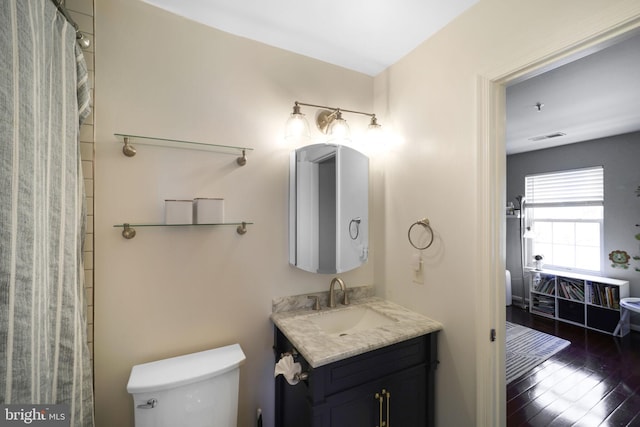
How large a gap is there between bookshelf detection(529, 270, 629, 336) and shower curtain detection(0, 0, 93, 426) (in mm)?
5004

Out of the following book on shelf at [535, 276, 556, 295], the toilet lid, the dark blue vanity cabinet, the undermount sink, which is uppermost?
the undermount sink

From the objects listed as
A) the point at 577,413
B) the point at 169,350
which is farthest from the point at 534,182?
the point at 169,350

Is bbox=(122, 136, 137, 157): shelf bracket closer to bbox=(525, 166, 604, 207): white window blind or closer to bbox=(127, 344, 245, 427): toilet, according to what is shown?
bbox=(127, 344, 245, 427): toilet

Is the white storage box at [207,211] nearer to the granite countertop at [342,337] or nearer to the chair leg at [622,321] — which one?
the granite countertop at [342,337]

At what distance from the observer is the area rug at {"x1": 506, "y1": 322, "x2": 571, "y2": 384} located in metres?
2.56

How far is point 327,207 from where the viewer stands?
1648 mm

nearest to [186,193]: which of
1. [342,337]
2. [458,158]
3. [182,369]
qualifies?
[182,369]

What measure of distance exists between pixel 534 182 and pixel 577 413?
3.38 metres

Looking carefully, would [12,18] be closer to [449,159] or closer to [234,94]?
[234,94]

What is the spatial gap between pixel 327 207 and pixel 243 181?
0.53m

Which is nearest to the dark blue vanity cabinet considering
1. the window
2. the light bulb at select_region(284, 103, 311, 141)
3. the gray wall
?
the light bulb at select_region(284, 103, 311, 141)

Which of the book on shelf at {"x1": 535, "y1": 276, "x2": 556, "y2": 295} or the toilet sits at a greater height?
the toilet

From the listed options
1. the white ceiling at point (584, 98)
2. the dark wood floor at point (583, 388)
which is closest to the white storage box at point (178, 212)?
the white ceiling at point (584, 98)

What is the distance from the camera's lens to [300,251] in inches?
62.0
